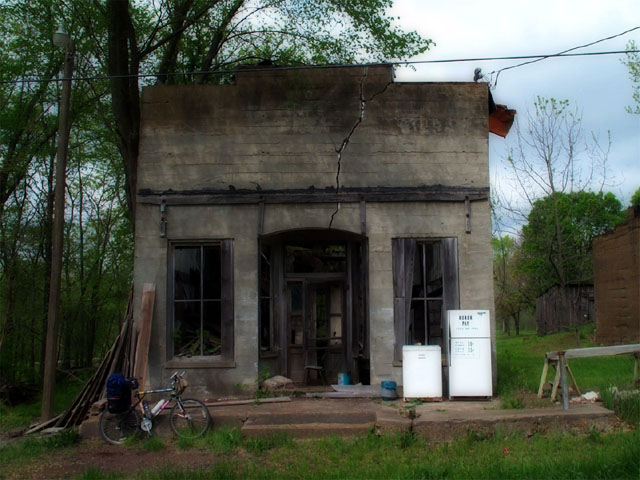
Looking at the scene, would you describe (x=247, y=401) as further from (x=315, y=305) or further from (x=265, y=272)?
(x=315, y=305)

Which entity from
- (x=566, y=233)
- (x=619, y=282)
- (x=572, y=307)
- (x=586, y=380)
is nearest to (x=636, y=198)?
(x=566, y=233)

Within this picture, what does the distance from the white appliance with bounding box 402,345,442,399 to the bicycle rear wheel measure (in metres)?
4.31

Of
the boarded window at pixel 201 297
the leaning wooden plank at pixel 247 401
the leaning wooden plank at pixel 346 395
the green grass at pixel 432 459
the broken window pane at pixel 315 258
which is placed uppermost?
the broken window pane at pixel 315 258

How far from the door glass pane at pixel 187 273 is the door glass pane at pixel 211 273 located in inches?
5.1

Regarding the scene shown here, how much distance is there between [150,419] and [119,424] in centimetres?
47

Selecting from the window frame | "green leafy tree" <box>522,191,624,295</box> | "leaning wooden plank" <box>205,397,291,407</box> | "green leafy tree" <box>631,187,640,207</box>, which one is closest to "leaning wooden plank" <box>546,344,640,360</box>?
"leaning wooden plank" <box>205,397,291,407</box>

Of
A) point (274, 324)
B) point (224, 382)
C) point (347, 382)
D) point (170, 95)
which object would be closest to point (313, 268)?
point (274, 324)

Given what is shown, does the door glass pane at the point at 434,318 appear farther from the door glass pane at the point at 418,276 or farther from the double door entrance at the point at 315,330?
the double door entrance at the point at 315,330

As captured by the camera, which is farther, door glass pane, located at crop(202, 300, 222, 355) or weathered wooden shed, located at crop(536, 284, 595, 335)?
weathered wooden shed, located at crop(536, 284, 595, 335)

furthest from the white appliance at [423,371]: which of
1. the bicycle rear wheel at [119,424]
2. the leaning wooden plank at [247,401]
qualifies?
the bicycle rear wheel at [119,424]

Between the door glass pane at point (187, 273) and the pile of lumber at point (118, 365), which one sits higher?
the door glass pane at point (187, 273)

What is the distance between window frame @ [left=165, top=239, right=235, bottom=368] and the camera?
11.3m

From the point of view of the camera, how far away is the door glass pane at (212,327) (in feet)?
38.0

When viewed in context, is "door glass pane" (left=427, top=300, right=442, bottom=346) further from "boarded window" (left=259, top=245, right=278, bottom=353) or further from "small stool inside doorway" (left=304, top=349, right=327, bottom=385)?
"boarded window" (left=259, top=245, right=278, bottom=353)
